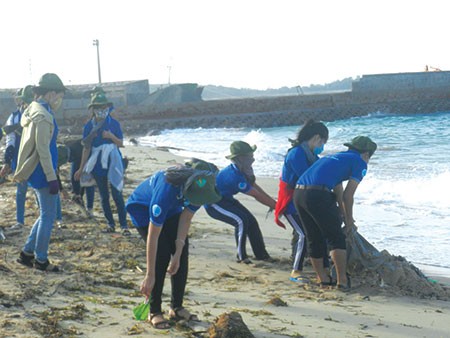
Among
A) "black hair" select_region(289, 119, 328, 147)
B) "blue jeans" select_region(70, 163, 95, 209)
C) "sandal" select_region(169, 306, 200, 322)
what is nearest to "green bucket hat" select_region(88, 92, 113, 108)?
"blue jeans" select_region(70, 163, 95, 209)

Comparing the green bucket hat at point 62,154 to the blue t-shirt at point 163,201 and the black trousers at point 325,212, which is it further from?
the blue t-shirt at point 163,201

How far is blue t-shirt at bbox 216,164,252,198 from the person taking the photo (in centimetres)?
746

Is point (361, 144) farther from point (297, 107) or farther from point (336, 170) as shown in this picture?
point (297, 107)

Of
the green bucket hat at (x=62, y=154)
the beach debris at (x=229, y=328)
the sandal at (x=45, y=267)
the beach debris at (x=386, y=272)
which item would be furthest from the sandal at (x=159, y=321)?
the green bucket hat at (x=62, y=154)

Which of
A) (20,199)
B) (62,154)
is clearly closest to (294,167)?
(20,199)

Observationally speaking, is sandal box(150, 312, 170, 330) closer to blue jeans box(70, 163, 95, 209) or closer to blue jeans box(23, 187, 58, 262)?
blue jeans box(23, 187, 58, 262)

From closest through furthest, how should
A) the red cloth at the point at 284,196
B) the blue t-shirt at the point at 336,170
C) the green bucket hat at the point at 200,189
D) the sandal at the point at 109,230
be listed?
the green bucket hat at the point at 200,189
the blue t-shirt at the point at 336,170
the red cloth at the point at 284,196
the sandal at the point at 109,230

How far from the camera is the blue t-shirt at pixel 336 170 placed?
6.29 metres

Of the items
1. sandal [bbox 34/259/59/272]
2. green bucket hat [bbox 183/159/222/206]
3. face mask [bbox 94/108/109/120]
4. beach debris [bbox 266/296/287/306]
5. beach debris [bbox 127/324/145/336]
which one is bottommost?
beach debris [bbox 266/296/287/306]

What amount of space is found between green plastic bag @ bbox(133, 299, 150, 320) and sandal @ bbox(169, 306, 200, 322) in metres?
0.19

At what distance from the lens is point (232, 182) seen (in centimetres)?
747

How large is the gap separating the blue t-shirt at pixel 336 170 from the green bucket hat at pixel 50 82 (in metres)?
2.34

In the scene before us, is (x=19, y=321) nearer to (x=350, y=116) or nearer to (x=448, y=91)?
(x=350, y=116)

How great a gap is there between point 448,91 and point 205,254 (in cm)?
5116
